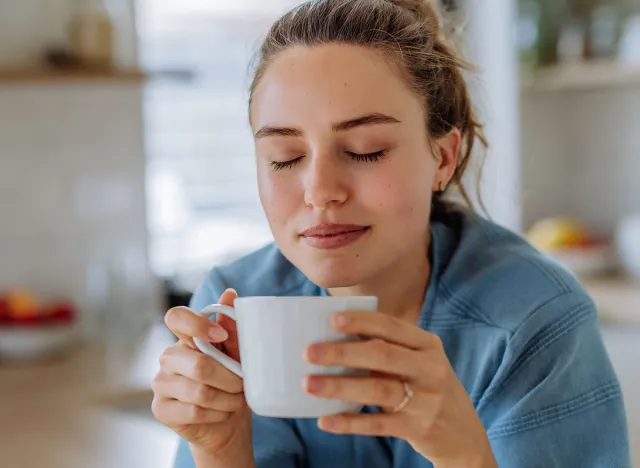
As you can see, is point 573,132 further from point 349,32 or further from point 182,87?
point 349,32

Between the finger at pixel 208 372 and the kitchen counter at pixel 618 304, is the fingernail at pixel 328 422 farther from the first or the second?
the kitchen counter at pixel 618 304

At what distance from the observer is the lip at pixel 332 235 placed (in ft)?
2.98

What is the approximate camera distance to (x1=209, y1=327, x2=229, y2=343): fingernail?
0.81m

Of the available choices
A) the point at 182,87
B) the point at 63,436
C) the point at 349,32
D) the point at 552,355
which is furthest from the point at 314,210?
the point at 182,87

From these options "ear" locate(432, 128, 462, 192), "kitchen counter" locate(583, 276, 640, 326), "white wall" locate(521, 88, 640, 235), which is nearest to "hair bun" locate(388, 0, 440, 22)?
"ear" locate(432, 128, 462, 192)

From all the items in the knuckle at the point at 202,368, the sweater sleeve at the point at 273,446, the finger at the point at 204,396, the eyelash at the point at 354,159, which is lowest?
the sweater sleeve at the point at 273,446

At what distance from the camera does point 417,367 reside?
0.71m

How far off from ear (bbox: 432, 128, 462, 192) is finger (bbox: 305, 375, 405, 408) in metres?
0.43

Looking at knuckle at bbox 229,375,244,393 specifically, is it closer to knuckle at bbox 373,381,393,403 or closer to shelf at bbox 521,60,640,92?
knuckle at bbox 373,381,393,403

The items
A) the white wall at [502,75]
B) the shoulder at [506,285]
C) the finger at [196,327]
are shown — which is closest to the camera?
the finger at [196,327]

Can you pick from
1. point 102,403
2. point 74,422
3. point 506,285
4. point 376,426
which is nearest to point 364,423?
point 376,426

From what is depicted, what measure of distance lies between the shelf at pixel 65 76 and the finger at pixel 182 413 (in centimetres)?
171

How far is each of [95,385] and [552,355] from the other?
4.02 feet

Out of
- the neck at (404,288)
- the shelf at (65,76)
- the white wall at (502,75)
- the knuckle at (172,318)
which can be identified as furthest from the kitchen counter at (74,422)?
the white wall at (502,75)
